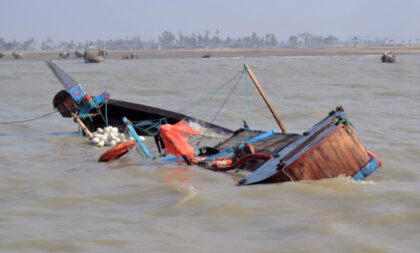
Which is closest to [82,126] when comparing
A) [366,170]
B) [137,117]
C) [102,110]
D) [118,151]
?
[102,110]

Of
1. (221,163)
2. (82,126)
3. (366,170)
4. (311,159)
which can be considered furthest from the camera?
(82,126)

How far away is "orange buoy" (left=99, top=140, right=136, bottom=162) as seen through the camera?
10633 millimetres

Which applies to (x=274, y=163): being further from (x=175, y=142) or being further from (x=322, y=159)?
(x=175, y=142)

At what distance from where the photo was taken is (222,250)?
613cm

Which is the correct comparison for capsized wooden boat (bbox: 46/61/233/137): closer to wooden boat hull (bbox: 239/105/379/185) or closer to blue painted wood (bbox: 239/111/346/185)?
blue painted wood (bbox: 239/111/346/185)

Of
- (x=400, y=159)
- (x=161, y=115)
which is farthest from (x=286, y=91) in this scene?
(x=400, y=159)

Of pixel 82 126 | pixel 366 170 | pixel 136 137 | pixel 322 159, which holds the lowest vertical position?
pixel 82 126

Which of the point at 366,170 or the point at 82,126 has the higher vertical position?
the point at 366,170

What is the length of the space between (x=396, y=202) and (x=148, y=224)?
9.52 ft

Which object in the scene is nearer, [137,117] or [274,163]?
[274,163]

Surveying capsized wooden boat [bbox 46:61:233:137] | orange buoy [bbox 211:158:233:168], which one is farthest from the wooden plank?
capsized wooden boat [bbox 46:61:233:137]

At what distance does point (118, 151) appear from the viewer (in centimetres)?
1068

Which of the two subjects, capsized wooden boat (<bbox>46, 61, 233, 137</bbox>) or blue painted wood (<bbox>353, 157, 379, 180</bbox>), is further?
capsized wooden boat (<bbox>46, 61, 233, 137</bbox>)

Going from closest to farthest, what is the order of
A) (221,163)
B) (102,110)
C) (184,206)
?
(184,206) < (221,163) < (102,110)
